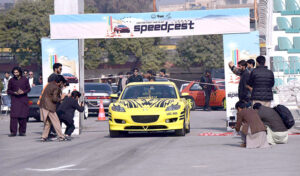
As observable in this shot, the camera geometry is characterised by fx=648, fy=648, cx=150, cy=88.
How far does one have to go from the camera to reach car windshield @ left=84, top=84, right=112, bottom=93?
28.4 metres

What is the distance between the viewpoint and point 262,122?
12.9 metres

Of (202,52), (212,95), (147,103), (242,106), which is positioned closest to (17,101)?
(147,103)

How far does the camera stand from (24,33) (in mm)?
69125

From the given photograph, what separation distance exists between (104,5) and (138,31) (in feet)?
369

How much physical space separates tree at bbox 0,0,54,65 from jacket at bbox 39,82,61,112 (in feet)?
179

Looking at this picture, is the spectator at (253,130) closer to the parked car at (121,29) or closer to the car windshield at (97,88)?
the parked car at (121,29)

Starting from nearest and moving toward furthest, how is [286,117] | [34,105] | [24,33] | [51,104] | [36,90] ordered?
[286,117]
[51,104]
[34,105]
[36,90]
[24,33]

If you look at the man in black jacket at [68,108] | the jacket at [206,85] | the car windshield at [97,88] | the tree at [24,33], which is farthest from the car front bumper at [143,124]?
the tree at [24,33]

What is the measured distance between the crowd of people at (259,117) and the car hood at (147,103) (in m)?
1.97

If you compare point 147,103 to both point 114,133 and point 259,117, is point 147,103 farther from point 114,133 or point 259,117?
point 259,117

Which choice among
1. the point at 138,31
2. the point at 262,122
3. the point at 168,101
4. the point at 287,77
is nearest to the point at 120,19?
the point at 138,31

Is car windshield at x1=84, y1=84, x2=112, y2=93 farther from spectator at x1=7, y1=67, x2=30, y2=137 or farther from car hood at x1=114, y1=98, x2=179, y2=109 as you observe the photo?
car hood at x1=114, y1=98, x2=179, y2=109

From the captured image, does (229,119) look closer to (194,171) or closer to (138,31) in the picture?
(138,31)

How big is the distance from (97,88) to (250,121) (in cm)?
1676
